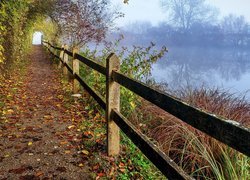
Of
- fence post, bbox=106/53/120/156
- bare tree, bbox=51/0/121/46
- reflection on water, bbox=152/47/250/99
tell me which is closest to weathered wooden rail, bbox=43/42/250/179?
fence post, bbox=106/53/120/156

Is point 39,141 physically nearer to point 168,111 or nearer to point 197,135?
point 197,135

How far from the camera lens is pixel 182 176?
89.4 inches

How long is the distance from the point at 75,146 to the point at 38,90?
537 cm

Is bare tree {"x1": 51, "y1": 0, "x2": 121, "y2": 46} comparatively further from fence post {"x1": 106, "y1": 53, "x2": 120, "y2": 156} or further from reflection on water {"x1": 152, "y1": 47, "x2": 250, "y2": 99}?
fence post {"x1": 106, "y1": 53, "x2": 120, "y2": 156}

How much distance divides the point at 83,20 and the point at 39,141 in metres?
14.4

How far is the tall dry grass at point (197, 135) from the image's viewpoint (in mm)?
4129

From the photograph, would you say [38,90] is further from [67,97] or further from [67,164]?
[67,164]

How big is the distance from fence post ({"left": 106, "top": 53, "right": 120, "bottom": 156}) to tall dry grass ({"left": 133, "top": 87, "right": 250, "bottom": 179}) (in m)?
0.95

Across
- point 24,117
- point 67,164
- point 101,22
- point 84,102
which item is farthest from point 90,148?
point 101,22

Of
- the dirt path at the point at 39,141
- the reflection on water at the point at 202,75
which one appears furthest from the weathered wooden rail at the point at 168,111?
the reflection on water at the point at 202,75

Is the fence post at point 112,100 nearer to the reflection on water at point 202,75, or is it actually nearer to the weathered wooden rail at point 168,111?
the weathered wooden rail at point 168,111

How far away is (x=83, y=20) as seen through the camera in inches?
715

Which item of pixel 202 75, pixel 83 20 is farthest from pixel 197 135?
pixel 202 75

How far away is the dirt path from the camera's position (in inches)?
151
